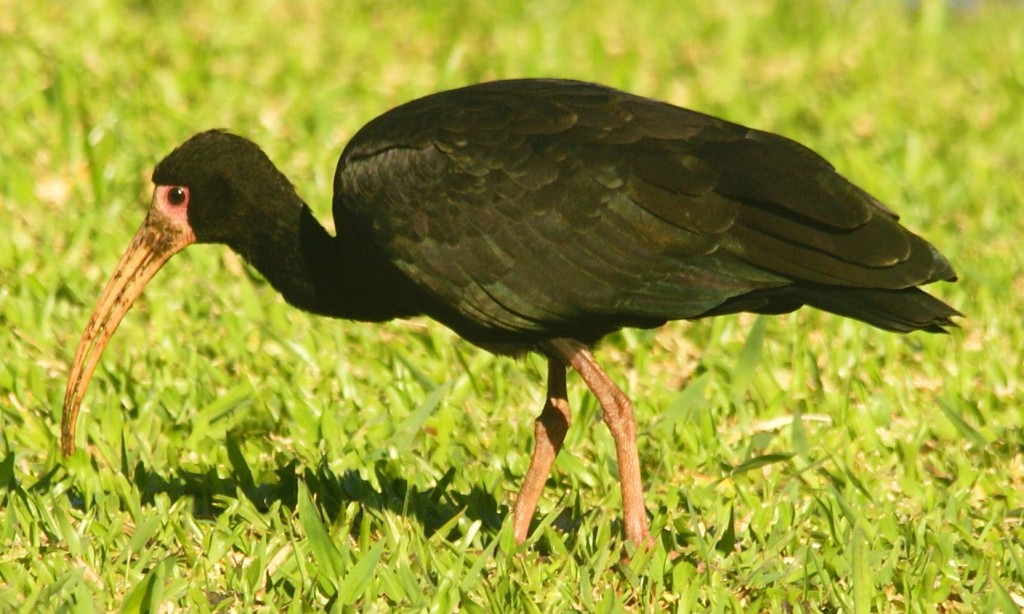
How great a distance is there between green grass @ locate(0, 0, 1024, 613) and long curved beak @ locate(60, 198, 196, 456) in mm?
289

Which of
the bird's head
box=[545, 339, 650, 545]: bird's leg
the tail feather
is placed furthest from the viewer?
the bird's head

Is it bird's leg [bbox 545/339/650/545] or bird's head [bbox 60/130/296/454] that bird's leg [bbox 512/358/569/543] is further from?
bird's head [bbox 60/130/296/454]

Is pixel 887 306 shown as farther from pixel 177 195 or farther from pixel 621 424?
pixel 177 195

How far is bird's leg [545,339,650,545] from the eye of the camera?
5273 millimetres

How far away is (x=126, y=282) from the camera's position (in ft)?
18.9

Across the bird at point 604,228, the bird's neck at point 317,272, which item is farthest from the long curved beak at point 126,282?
the bird at point 604,228

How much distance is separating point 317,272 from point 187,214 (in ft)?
1.74

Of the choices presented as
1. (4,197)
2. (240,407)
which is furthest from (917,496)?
(4,197)

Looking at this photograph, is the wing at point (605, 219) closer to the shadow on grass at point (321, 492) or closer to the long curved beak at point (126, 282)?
the shadow on grass at point (321, 492)

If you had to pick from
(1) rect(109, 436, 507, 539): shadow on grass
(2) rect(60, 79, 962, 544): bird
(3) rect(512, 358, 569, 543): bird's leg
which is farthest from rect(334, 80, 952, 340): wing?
(1) rect(109, 436, 507, 539): shadow on grass

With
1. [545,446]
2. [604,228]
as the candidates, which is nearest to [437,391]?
[545,446]

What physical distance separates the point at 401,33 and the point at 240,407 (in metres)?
4.92

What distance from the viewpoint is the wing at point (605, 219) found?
498cm

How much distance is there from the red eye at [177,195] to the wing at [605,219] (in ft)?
2.54
